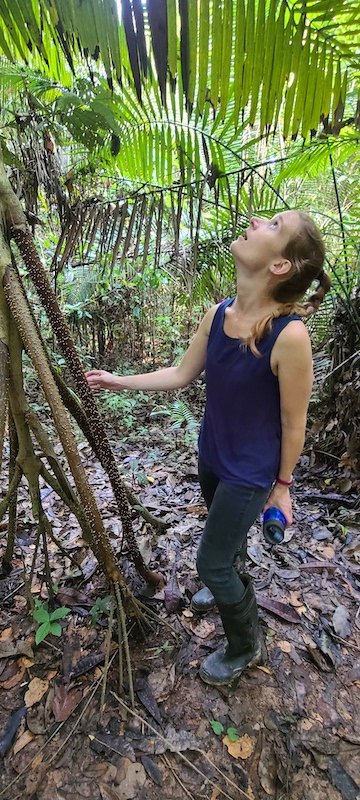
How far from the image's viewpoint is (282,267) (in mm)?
1360

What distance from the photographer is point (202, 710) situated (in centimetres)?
172

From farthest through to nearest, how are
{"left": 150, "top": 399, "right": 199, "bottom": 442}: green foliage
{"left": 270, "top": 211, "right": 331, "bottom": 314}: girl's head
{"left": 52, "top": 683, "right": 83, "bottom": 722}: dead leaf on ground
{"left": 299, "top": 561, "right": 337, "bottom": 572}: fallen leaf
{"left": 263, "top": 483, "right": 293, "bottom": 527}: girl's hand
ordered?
{"left": 150, "top": 399, "right": 199, "bottom": 442}: green foliage, {"left": 299, "top": 561, "right": 337, "bottom": 572}: fallen leaf, {"left": 52, "top": 683, "right": 83, "bottom": 722}: dead leaf on ground, {"left": 263, "top": 483, "right": 293, "bottom": 527}: girl's hand, {"left": 270, "top": 211, "right": 331, "bottom": 314}: girl's head

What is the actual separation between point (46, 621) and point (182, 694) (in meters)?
0.65

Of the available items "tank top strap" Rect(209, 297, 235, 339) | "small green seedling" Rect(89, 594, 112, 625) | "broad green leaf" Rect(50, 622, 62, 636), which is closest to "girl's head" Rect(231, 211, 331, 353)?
"tank top strap" Rect(209, 297, 235, 339)

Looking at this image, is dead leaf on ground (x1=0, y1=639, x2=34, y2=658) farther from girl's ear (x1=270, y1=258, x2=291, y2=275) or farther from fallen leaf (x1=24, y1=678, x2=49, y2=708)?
girl's ear (x1=270, y1=258, x2=291, y2=275)

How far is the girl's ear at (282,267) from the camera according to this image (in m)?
1.36

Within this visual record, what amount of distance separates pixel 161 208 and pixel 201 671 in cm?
223

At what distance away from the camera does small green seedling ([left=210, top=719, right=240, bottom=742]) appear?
1620 mm

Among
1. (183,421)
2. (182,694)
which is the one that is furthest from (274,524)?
(183,421)

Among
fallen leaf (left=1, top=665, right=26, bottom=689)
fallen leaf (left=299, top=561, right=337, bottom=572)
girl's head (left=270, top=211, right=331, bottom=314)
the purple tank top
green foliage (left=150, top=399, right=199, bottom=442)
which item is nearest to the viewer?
girl's head (left=270, top=211, right=331, bottom=314)

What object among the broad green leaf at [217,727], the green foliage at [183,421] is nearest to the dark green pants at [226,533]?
the broad green leaf at [217,727]

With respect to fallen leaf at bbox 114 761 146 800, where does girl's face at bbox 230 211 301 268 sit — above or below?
above

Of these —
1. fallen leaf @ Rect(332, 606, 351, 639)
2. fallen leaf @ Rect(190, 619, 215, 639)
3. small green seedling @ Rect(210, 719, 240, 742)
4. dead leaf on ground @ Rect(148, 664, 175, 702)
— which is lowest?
fallen leaf @ Rect(332, 606, 351, 639)

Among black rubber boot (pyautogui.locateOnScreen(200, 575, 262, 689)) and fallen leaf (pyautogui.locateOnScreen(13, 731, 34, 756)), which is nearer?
fallen leaf (pyautogui.locateOnScreen(13, 731, 34, 756))
